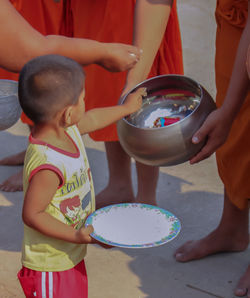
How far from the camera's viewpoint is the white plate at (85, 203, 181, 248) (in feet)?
5.27

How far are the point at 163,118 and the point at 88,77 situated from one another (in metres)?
0.92

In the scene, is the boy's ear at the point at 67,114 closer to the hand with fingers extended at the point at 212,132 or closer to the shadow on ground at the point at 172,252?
the hand with fingers extended at the point at 212,132

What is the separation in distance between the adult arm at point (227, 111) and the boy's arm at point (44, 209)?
49 cm

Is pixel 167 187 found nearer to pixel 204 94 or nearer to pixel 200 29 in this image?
pixel 204 94

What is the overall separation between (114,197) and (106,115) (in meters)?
1.14

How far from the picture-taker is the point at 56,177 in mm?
1567

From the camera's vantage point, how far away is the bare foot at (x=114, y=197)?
2.89 metres

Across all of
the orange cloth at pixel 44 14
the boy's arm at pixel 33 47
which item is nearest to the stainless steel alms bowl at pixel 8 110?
the boy's arm at pixel 33 47

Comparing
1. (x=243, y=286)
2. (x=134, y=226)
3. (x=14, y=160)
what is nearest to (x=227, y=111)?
(x=134, y=226)

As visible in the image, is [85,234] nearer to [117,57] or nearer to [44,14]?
[117,57]

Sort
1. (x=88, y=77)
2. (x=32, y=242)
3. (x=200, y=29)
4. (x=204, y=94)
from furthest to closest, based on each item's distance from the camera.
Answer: (x=200, y=29), (x=88, y=77), (x=204, y=94), (x=32, y=242)

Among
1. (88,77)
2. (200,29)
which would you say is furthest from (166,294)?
(200,29)

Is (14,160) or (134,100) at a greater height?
(134,100)

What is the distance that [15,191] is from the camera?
3.08 meters
